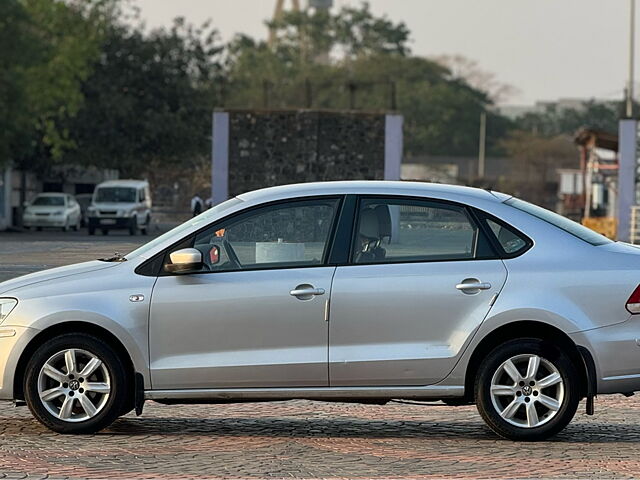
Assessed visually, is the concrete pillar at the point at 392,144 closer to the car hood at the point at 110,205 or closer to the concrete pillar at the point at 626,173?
the concrete pillar at the point at 626,173

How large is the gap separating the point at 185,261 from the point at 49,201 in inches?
2041

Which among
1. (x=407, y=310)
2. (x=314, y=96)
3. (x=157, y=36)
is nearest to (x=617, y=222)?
(x=157, y=36)

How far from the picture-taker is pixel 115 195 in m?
56.7

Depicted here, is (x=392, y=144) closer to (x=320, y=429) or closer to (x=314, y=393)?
(x=320, y=429)

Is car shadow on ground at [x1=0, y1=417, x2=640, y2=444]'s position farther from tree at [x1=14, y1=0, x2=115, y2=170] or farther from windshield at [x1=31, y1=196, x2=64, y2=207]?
tree at [x1=14, y1=0, x2=115, y2=170]

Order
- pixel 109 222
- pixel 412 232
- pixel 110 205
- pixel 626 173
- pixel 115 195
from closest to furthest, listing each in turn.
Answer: pixel 412 232, pixel 626 173, pixel 109 222, pixel 110 205, pixel 115 195

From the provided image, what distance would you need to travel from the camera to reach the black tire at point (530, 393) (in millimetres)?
9383

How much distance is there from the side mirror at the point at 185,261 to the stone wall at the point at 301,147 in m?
41.7

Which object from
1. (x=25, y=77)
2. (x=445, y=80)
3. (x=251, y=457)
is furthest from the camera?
(x=445, y=80)

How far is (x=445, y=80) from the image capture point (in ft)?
449

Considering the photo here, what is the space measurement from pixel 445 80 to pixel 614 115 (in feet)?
50.5

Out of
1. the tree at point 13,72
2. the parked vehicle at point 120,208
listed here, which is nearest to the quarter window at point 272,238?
the parked vehicle at point 120,208

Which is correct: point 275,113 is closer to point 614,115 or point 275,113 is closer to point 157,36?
point 157,36

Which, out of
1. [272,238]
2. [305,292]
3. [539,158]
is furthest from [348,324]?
[539,158]
